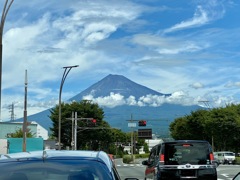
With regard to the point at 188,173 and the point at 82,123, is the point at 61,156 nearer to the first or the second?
the point at 188,173

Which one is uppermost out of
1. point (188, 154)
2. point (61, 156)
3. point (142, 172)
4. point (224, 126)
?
point (224, 126)

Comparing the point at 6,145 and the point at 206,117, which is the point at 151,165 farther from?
the point at 206,117

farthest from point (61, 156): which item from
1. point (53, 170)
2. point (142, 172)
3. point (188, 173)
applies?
point (142, 172)

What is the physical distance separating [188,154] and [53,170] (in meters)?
10.2

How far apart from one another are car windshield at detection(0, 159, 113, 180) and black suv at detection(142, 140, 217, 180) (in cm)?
966

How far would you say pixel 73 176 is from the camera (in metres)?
4.96

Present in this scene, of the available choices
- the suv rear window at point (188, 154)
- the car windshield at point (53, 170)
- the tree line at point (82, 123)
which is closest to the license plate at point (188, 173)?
the suv rear window at point (188, 154)

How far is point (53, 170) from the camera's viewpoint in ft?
16.4

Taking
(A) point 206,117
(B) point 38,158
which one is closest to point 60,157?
(B) point 38,158

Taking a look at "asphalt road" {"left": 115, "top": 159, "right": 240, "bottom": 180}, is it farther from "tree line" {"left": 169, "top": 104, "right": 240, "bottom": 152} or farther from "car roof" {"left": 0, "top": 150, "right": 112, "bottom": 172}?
"tree line" {"left": 169, "top": 104, "right": 240, "bottom": 152}

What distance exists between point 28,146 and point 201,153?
39329mm

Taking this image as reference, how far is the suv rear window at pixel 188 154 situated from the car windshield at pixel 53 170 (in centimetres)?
975

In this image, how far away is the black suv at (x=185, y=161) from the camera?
14492mm

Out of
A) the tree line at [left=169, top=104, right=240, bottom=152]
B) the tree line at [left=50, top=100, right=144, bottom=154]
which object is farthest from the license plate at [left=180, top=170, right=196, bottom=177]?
the tree line at [left=50, top=100, right=144, bottom=154]
